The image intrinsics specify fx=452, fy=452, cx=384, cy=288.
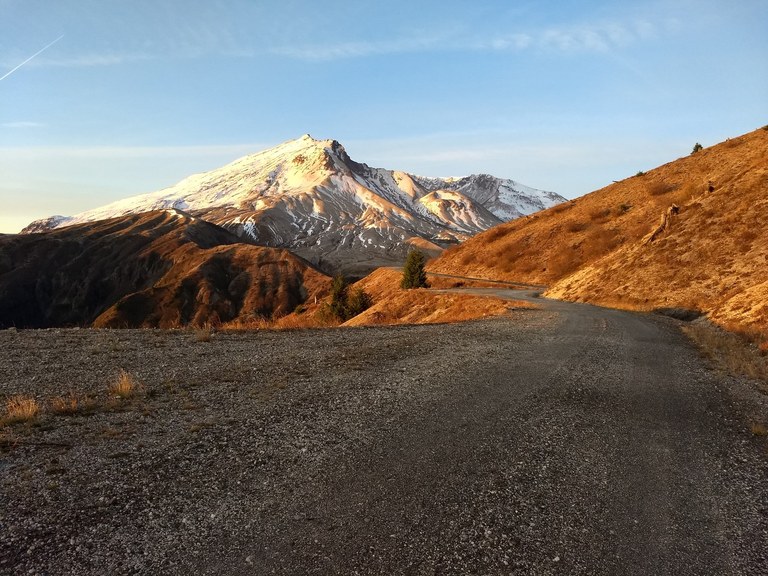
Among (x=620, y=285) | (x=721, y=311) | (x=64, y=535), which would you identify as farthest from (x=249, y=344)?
(x=620, y=285)

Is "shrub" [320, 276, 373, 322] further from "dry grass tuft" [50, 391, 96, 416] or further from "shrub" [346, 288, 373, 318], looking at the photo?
"dry grass tuft" [50, 391, 96, 416]

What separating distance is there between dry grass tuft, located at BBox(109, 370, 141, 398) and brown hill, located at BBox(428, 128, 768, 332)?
2691 cm

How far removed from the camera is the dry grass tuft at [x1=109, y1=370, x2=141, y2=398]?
428 inches

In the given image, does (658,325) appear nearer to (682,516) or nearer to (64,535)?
(682,516)

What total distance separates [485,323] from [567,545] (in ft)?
66.4

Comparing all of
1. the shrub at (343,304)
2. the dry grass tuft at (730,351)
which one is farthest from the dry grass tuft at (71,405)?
the shrub at (343,304)

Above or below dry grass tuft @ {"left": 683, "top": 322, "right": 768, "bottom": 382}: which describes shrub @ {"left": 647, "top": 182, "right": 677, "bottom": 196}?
above

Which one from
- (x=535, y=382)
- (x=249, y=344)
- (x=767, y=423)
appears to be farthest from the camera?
(x=249, y=344)

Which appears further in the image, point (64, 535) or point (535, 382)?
point (535, 382)

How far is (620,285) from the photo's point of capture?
39.5m

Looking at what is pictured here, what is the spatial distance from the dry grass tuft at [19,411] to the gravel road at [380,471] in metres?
0.31

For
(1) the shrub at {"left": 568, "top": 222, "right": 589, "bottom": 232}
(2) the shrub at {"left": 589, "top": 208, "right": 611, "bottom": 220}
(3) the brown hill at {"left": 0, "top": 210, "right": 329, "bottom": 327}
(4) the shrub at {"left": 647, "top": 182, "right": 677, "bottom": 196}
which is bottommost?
(3) the brown hill at {"left": 0, "top": 210, "right": 329, "bottom": 327}

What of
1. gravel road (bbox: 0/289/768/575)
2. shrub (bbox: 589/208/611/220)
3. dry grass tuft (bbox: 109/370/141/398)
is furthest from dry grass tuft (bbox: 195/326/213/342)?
shrub (bbox: 589/208/611/220)

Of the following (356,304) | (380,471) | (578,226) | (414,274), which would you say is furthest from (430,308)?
(578,226)
